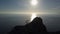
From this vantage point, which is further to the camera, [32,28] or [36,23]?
[36,23]

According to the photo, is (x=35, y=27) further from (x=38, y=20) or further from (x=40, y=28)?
(x=38, y=20)

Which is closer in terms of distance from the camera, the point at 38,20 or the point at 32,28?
the point at 32,28

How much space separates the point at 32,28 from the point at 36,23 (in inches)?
57.3

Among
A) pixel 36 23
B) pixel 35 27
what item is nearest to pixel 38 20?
pixel 36 23

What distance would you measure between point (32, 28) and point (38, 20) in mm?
2326

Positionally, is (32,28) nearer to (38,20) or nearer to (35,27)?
(35,27)

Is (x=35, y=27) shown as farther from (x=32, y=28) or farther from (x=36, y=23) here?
(x=36, y=23)

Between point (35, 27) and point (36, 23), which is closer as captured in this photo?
point (35, 27)

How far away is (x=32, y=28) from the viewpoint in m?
14.2

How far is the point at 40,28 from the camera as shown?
14.8 metres

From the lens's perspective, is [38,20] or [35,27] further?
[38,20]

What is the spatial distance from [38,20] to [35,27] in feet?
7.52

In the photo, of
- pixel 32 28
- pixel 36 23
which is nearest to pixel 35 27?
pixel 32 28

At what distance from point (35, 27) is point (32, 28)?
35 centimetres
